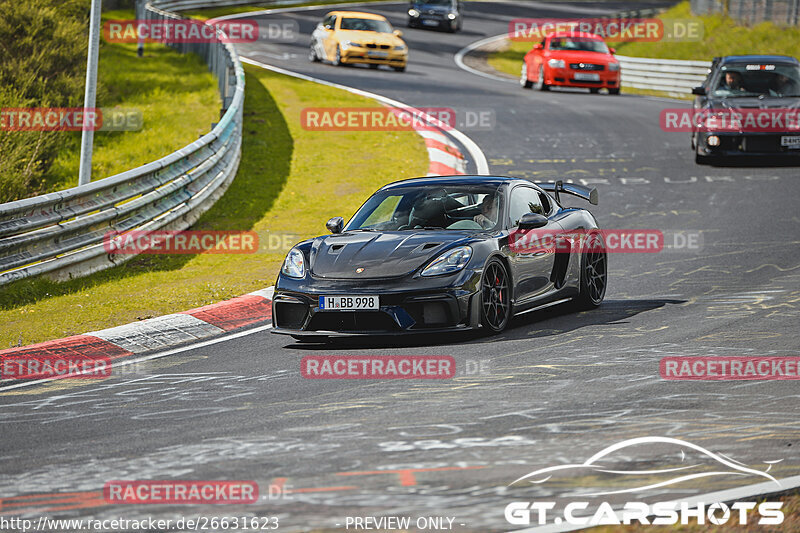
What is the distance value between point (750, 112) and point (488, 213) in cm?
1041

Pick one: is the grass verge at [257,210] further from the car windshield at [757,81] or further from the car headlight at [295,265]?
the car windshield at [757,81]

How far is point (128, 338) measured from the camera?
32.1 ft

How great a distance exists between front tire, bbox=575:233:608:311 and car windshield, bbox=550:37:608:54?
20.3 m

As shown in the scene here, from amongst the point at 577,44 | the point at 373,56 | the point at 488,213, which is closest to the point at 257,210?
the point at 488,213

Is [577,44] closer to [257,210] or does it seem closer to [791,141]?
[791,141]

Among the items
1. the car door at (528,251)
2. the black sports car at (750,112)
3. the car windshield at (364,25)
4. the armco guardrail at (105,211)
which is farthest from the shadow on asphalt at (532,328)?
the car windshield at (364,25)

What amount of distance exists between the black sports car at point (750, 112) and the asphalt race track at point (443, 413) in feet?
21.9

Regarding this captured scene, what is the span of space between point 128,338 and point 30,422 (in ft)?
8.77

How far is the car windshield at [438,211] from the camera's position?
10078mm

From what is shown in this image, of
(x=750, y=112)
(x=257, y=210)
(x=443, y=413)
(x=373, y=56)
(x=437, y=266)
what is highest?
(x=373, y=56)

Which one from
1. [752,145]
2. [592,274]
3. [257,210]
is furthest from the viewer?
[752,145]

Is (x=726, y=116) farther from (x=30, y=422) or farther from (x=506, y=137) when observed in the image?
(x=30, y=422)

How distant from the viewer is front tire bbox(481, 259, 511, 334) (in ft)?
30.5

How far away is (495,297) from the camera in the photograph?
31.0 feet
